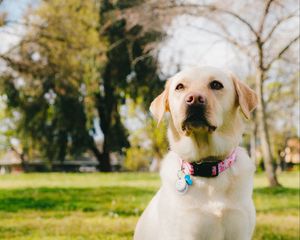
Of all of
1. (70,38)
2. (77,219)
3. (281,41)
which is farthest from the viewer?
(70,38)

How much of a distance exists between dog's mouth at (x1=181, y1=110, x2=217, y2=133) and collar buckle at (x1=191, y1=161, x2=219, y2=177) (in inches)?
10.5

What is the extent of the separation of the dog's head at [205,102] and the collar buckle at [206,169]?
0.74 ft

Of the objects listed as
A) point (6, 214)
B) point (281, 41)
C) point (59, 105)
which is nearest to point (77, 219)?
point (6, 214)

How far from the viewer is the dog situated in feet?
12.5

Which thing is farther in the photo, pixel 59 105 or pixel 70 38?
pixel 59 105

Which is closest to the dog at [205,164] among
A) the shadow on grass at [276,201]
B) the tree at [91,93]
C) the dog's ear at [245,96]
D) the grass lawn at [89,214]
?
the dog's ear at [245,96]

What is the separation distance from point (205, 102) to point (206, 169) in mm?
536

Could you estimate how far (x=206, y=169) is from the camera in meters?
3.98

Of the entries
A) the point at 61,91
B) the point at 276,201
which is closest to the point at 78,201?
the point at 276,201

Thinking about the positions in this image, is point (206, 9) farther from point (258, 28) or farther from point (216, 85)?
point (216, 85)

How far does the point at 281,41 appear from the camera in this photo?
15180mm

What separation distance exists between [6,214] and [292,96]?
3974 cm

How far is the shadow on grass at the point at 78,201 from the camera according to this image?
962 centimetres

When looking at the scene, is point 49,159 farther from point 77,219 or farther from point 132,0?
point 77,219
